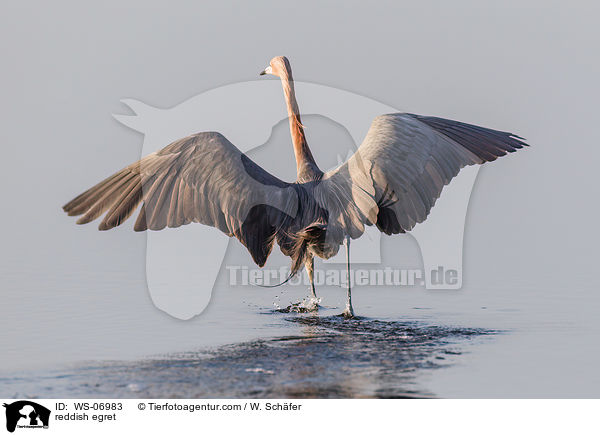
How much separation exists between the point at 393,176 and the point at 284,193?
1.36 metres

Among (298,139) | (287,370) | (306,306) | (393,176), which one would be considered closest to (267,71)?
(298,139)

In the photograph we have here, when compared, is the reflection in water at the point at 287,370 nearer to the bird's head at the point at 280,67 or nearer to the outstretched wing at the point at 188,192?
the outstretched wing at the point at 188,192

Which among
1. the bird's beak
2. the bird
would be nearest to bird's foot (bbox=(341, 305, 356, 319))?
the bird

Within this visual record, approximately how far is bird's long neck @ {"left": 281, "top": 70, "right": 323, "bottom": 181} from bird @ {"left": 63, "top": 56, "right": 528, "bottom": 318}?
1.98 feet

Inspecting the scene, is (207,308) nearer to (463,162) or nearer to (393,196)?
(393,196)

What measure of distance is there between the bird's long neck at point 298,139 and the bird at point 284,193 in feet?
1.98

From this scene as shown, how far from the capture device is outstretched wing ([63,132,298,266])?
33.0 ft

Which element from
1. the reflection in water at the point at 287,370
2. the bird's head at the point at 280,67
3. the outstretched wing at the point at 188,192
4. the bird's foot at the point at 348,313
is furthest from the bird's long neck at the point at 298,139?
the reflection in water at the point at 287,370

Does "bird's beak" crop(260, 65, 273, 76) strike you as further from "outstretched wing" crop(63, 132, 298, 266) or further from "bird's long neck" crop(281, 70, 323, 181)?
"outstretched wing" crop(63, 132, 298, 266)

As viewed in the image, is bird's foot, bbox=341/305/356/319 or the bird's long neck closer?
bird's foot, bbox=341/305/356/319

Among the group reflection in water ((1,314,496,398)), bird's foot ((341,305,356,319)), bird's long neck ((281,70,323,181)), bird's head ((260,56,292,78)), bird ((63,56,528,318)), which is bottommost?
reflection in water ((1,314,496,398))

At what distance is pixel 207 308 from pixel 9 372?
3729 millimetres

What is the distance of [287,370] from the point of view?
7684mm

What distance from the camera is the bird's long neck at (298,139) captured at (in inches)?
458
